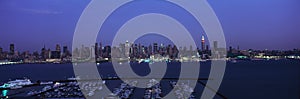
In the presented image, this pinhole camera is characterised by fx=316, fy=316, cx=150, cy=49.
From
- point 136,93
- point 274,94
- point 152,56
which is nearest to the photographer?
point 136,93

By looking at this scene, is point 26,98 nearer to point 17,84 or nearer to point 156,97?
point 156,97

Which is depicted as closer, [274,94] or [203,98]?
[203,98]

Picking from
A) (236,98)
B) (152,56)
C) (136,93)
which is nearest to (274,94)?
(236,98)

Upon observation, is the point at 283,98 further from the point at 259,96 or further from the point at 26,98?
the point at 26,98

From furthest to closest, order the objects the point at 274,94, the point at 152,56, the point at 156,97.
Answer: the point at 152,56
the point at 274,94
the point at 156,97

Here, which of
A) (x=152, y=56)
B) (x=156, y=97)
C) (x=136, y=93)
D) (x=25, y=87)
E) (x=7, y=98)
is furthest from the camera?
(x=152, y=56)

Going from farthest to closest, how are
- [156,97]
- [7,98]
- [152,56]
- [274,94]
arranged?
[152,56] < [274,94] < [7,98] < [156,97]

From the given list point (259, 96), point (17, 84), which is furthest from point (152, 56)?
point (259, 96)

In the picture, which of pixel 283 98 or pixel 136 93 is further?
pixel 283 98

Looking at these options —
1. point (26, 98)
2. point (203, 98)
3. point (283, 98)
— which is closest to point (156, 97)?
point (203, 98)
